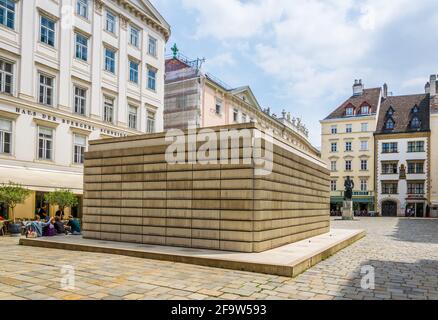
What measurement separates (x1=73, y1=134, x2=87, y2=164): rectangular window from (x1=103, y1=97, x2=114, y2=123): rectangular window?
265 centimetres

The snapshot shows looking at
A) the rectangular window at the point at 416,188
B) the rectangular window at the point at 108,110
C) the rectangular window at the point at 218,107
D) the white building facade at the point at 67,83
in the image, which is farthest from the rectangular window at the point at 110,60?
the rectangular window at the point at 416,188

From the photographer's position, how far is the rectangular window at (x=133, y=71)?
98.0 ft

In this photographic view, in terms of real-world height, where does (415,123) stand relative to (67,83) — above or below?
above

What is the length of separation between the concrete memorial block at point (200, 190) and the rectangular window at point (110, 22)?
1616 centimetres

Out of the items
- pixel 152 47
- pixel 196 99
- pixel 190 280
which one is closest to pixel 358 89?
pixel 196 99

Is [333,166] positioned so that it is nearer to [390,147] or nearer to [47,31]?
[390,147]

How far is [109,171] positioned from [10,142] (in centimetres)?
978

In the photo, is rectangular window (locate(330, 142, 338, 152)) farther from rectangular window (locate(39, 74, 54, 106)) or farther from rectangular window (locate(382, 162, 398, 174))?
rectangular window (locate(39, 74, 54, 106))

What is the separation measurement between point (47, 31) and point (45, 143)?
6747 mm

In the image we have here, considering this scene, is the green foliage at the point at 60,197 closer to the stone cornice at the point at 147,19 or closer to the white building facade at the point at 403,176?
the stone cornice at the point at 147,19

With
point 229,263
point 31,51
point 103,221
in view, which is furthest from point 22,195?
point 229,263

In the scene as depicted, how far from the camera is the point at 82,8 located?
2570 cm
